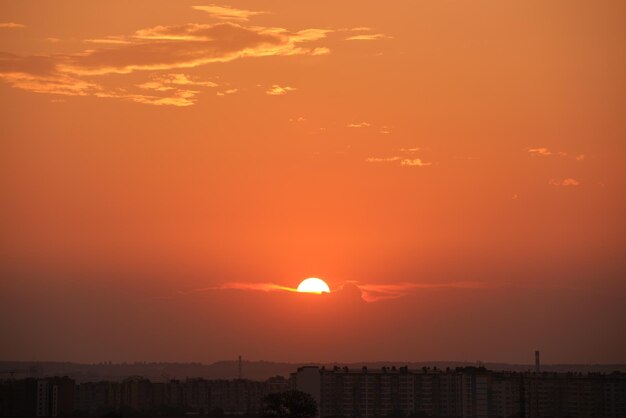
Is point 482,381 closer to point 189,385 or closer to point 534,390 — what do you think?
point 534,390

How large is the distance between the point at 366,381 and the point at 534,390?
8.83 meters

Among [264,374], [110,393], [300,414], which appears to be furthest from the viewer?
[264,374]

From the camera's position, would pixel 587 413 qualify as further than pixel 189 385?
No

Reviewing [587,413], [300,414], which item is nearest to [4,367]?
[587,413]

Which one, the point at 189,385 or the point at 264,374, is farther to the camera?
the point at 264,374

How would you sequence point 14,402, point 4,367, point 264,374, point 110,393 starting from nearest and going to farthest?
point 14,402
point 110,393
point 4,367
point 264,374

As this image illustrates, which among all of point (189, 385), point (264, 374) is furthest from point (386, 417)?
point (264, 374)

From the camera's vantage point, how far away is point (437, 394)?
63469 mm

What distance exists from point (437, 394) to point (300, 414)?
26916mm

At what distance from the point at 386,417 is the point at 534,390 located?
747cm

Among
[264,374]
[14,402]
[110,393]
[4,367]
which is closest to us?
[14,402]

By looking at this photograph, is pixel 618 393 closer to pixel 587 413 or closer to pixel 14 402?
pixel 587 413

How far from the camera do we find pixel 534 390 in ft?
201

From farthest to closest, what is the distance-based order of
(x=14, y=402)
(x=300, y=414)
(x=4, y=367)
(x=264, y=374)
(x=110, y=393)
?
(x=264, y=374) < (x=4, y=367) < (x=110, y=393) < (x=14, y=402) < (x=300, y=414)
